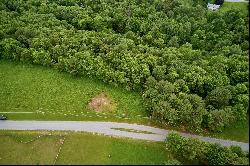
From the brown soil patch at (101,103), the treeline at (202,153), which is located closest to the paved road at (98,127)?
the brown soil patch at (101,103)

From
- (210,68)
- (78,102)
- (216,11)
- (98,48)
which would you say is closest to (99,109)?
(78,102)

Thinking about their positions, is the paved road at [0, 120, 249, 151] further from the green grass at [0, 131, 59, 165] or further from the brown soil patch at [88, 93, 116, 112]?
the brown soil patch at [88, 93, 116, 112]

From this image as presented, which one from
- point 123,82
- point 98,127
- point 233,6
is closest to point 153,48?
point 123,82

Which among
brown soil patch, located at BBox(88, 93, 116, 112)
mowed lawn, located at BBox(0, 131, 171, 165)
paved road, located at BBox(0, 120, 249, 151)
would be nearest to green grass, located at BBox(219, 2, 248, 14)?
brown soil patch, located at BBox(88, 93, 116, 112)

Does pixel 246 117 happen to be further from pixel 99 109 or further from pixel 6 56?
pixel 6 56

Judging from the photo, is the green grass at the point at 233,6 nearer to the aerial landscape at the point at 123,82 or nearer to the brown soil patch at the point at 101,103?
the aerial landscape at the point at 123,82
